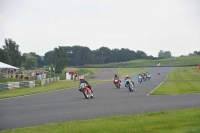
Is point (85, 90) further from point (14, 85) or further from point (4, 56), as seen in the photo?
point (4, 56)

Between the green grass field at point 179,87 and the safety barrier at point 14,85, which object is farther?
the safety barrier at point 14,85

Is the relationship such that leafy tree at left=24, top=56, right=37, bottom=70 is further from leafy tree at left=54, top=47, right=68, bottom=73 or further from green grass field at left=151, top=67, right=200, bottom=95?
green grass field at left=151, top=67, right=200, bottom=95

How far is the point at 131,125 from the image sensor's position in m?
10.9

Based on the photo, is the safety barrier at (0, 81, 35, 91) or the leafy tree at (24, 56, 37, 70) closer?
the safety barrier at (0, 81, 35, 91)

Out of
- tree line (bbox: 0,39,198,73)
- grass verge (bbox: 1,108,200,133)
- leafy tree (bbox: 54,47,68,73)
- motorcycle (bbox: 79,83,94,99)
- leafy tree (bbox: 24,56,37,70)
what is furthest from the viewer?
leafy tree (bbox: 24,56,37,70)

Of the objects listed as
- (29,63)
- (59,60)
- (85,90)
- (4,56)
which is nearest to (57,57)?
(59,60)

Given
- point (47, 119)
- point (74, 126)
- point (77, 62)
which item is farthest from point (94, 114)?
point (77, 62)

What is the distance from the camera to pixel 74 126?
36.4 ft

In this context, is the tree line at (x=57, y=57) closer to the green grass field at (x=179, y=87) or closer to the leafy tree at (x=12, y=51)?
the leafy tree at (x=12, y=51)

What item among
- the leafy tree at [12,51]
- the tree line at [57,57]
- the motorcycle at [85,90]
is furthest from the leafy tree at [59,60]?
the motorcycle at [85,90]

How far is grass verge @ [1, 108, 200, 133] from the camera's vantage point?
33.2 ft

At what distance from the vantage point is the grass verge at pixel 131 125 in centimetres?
1012

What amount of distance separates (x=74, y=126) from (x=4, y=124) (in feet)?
8.64

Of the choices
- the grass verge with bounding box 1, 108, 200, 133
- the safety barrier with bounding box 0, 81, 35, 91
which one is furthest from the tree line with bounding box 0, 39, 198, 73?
the grass verge with bounding box 1, 108, 200, 133
